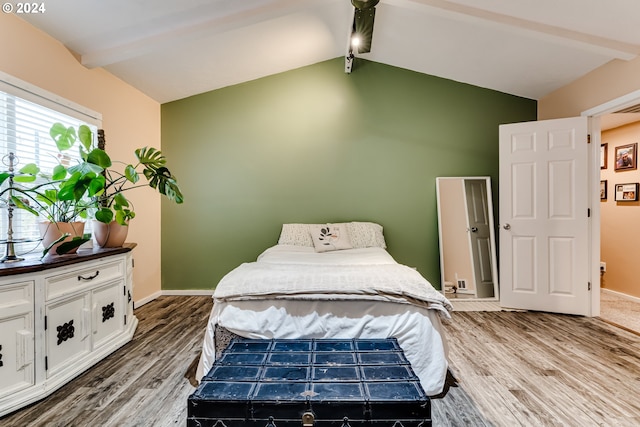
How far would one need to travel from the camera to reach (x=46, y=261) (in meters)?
1.86

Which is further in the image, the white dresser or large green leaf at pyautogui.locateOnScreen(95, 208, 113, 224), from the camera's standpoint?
large green leaf at pyautogui.locateOnScreen(95, 208, 113, 224)

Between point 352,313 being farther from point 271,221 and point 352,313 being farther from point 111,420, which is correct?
point 271,221

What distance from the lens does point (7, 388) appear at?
64.6 inches

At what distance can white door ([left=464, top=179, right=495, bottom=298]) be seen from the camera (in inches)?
149

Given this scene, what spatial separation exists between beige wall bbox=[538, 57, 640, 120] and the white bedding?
2705 millimetres

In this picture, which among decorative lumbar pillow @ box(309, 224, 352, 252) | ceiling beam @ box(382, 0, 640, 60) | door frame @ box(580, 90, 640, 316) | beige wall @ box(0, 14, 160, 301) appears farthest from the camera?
decorative lumbar pillow @ box(309, 224, 352, 252)

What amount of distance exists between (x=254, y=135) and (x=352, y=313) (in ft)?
9.33

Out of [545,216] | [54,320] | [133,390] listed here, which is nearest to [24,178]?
[54,320]

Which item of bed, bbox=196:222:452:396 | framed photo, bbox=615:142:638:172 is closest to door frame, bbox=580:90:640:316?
framed photo, bbox=615:142:638:172

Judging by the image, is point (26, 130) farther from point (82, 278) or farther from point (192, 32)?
point (192, 32)

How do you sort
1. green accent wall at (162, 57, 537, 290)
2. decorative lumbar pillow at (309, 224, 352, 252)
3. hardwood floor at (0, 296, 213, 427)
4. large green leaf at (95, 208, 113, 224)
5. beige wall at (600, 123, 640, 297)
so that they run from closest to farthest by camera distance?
hardwood floor at (0, 296, 213, 427) → large green leaf at (95, 208, 113, 224) → decorative lumbar pillow at (309, 224, 352, 252) → beige wall at (600, 123, 640, 297) → green accent wall at (162, 57, 537, 290)

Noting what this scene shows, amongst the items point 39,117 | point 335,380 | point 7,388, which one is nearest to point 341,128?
point 39,117

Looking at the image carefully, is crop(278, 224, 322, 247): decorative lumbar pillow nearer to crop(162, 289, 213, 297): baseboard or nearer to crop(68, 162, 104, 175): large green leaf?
crop(162, 289, 213, 297): baseboard

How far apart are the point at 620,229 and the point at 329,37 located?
14.0 feet
